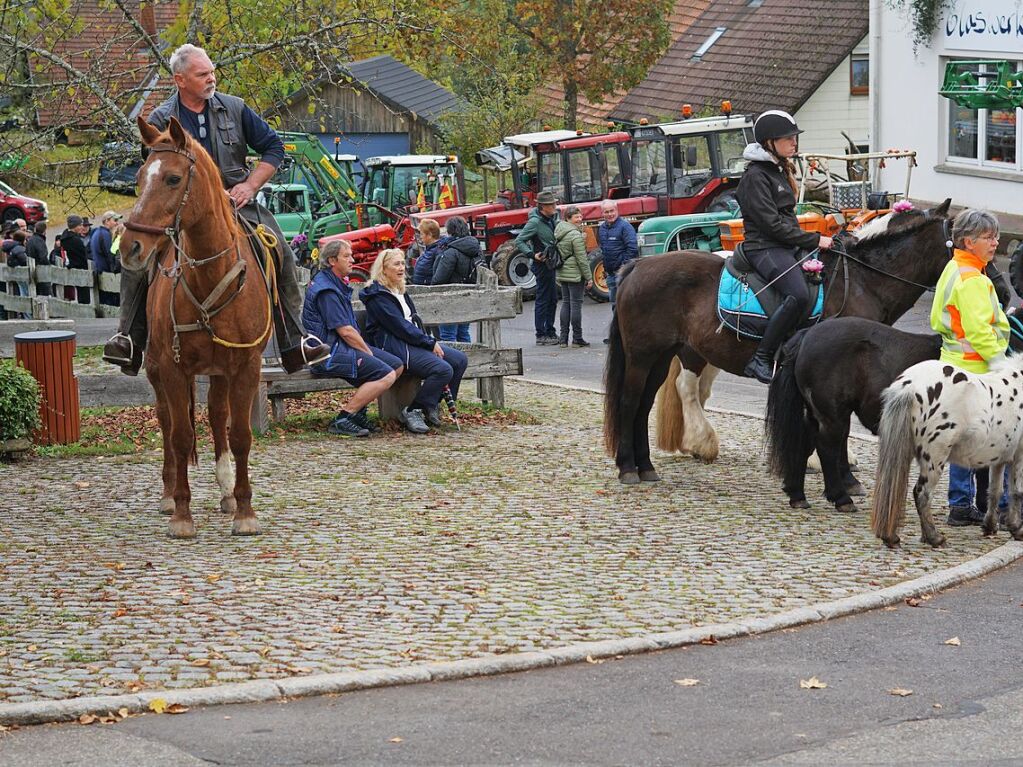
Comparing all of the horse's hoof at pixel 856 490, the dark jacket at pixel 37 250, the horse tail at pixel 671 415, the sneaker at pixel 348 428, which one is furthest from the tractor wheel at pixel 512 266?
the horse's hoof at pixel 856 490

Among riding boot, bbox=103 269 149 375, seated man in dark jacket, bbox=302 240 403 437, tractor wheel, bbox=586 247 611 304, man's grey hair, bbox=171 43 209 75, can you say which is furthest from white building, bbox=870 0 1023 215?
riding boot, bbox=103 269 149 375

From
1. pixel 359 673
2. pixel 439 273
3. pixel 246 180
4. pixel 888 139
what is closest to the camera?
pixel 359 673

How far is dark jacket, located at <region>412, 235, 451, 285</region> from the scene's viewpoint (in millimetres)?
19609

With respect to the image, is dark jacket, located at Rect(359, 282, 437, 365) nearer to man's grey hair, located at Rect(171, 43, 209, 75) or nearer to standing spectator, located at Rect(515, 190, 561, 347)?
man's grey hair, located at Rect(171, 43, 209, 75)

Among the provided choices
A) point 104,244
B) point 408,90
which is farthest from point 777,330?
point 408,90

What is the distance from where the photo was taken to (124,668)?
6617mm

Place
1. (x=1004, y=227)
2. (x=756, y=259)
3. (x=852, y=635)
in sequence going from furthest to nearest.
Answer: (x=1004, y=227), (x=756, y=259), (x=852, y=635)

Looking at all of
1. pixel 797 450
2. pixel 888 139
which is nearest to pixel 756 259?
pixel 797 450

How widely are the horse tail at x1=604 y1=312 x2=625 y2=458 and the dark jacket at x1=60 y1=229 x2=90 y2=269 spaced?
16397mm

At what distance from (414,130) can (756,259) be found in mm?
Answer: 35355

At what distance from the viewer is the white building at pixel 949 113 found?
91.7 feet

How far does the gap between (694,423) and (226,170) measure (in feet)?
14.2

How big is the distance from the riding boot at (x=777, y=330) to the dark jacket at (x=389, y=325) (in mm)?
3743

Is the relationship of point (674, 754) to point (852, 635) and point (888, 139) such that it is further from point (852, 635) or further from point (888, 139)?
point (888, 139)
